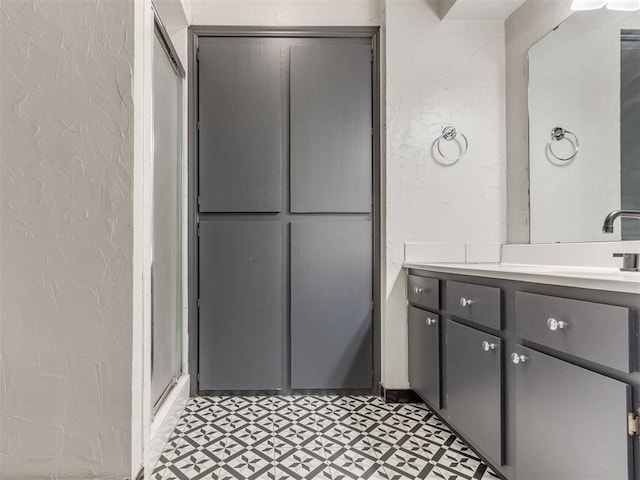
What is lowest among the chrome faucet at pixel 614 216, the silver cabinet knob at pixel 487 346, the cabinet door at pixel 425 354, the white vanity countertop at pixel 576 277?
the cabinet door at pixel 425 354

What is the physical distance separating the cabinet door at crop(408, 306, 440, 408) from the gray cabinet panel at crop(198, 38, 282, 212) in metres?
1.04

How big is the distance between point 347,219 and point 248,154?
71cm

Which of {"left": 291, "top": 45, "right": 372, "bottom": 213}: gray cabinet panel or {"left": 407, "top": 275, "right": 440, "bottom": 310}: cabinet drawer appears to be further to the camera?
{"left": 291, "top": 45, "right": 372, "bottom": 213}: gray cabinet panel

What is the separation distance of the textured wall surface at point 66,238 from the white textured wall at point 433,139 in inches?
56.8

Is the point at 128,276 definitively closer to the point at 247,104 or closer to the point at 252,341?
the point at 252,341

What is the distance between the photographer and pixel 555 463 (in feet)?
3.67

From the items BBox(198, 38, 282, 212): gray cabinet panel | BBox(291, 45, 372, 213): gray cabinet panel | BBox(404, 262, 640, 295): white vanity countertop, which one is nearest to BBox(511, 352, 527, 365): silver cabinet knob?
BBox(404, 262, 640, 295): white vanity countertop

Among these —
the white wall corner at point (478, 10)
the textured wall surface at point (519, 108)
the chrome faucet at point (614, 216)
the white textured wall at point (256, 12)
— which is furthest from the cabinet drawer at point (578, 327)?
the white textured wall at point (256, 12)

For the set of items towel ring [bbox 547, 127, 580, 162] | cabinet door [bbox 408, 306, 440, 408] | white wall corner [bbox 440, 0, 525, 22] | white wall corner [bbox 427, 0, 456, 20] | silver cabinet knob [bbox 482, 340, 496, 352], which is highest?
white wall corner [bbox 427, 0, 456, 20]

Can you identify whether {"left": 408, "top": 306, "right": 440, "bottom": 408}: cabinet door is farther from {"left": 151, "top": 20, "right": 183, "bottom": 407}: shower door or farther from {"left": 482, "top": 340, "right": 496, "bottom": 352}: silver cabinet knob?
{"left": 151, "top": 20, "right": 183, "bottom": 407}: shower door

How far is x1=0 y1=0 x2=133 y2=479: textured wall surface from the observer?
1.33 m

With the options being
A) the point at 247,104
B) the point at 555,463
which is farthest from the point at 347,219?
the point at 555,463

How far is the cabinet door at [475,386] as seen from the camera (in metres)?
1.41

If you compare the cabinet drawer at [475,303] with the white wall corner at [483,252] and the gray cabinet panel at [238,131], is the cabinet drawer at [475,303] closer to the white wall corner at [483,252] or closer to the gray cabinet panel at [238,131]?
the white wall corner at [483,252]
